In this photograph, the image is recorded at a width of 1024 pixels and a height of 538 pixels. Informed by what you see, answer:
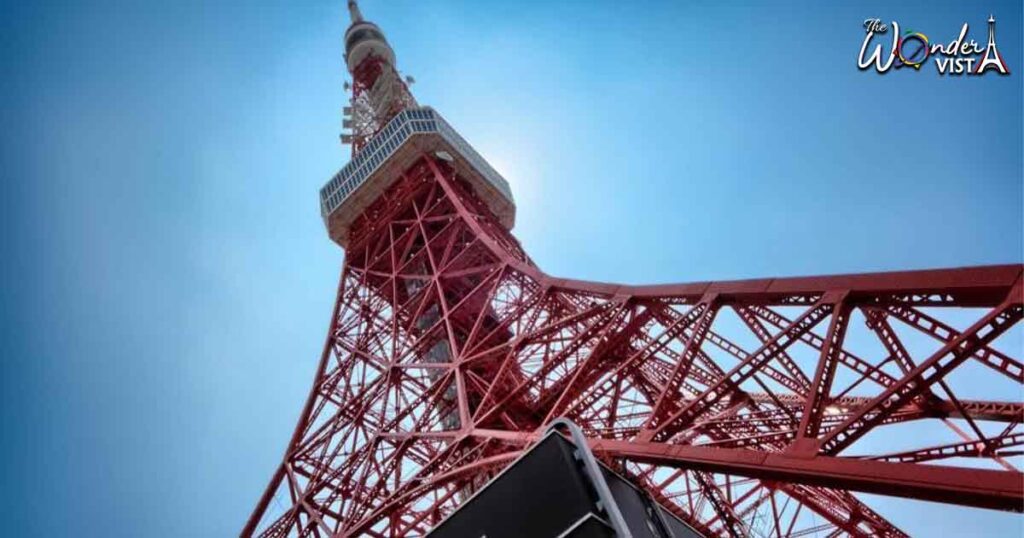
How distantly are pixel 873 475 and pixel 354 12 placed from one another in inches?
1205

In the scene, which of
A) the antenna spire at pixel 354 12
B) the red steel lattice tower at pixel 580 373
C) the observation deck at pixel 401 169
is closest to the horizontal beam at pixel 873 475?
the red steel lattice tower at pixel 580 373

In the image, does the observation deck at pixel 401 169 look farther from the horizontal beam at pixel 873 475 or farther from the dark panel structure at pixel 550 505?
the horizontal beam at pixel 873 475

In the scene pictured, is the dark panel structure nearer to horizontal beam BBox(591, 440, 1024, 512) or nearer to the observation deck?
horizontal beam BBox(591, 440, 1024, 512)

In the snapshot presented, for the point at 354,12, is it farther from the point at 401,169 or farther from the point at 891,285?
the point at 891,285

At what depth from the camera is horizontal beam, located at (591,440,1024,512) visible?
542 centimetres

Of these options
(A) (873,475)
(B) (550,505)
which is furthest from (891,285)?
(B) (550,505)

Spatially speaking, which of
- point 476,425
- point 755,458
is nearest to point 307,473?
point 476,425

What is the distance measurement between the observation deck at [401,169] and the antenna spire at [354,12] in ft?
34.4

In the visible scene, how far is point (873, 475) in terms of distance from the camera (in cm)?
606

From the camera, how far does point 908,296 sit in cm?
743

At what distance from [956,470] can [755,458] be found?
181 centimetres

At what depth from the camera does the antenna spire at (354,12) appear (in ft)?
105

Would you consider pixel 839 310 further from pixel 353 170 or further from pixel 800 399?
pixel 353 170

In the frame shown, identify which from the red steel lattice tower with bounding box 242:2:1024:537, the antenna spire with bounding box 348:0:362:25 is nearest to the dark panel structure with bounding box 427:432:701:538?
the red steel lattice tower with bounding box 242:2:1024:537
